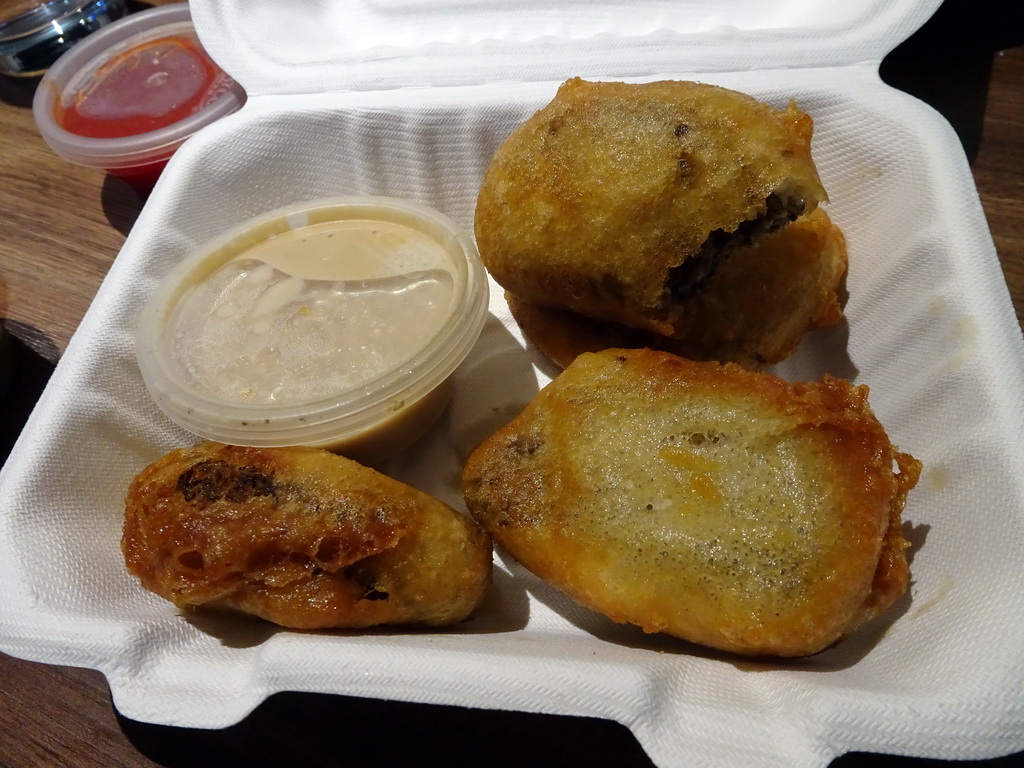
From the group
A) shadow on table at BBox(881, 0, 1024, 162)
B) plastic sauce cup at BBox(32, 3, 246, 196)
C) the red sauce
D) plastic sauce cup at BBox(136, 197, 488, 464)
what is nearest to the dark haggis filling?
plastic sauce cup at BBox(136, 197, 488, 464)

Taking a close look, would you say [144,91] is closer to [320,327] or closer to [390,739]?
[320,327]

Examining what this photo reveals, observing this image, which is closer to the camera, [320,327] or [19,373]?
[320,327]

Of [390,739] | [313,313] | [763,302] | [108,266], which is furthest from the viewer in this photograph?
[108,266]

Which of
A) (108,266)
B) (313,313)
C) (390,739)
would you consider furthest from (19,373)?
(390,739)

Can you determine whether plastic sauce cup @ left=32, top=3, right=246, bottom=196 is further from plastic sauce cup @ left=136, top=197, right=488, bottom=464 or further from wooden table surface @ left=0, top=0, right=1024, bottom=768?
plastic sauce cup @ left=136, top=197, right=488, bottom=464

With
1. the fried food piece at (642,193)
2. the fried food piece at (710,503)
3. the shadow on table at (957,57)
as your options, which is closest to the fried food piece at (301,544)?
the fried food piece at (710,503)

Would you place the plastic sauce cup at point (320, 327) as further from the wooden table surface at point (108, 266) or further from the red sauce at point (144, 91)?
the red sauce at point (144, 91)

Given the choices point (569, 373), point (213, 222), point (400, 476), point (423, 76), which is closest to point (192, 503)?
point (400, 476)
